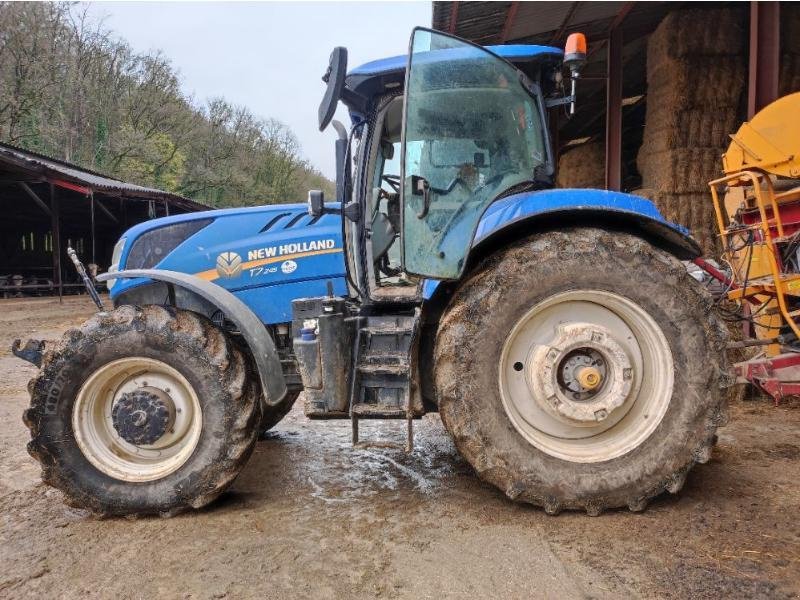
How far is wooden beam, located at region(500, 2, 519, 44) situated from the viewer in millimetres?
6699

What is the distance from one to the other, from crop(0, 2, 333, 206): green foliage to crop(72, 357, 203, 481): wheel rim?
19130 millimetres

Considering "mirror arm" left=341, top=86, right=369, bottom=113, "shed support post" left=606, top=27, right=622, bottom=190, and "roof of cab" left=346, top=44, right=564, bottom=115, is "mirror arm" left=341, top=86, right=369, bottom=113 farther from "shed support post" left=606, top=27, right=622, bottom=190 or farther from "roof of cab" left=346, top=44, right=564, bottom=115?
"shed support post" left=606, top=27, right=622, bottom=190

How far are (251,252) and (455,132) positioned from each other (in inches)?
52.5

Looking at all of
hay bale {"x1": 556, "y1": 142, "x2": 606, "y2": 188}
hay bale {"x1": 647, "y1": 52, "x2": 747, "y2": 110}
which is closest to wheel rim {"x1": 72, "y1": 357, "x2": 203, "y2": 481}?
hay bale {"x1": 647, "y1": 52, "x2": 747, "y2": 110}

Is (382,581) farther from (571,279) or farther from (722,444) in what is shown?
(722,444)

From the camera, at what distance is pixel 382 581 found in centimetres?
204

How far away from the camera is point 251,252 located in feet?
10.3

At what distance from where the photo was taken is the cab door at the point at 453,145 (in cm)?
265

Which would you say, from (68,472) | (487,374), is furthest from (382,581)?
(68,472)

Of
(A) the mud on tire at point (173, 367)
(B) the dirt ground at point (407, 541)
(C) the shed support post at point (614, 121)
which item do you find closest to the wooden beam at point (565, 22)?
(C) the shed support post at point (614, 121)

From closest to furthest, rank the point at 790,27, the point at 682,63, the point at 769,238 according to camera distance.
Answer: the point at 769,238, the point at 790,27, the point at 682,63

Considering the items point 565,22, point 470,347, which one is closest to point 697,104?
point 565,22

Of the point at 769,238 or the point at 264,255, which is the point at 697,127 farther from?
the point at 264,255

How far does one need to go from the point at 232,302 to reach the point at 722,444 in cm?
315
